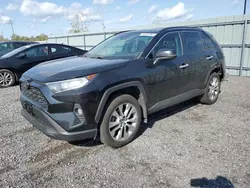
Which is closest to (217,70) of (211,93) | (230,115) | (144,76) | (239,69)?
(211,93)

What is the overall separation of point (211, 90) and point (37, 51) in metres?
6.15

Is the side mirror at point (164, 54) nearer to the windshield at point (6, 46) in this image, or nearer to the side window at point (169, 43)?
the side window at point (169, 43)

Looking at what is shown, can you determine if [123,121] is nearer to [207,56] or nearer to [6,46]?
[207,56]

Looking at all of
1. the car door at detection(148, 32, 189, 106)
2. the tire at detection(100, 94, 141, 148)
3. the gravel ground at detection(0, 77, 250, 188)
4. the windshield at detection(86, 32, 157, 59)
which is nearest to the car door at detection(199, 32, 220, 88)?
the car door at detection(148, 32, 189, 106)

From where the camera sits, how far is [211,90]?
16.0 feet

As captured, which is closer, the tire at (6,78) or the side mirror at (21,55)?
the tire at (6,78)

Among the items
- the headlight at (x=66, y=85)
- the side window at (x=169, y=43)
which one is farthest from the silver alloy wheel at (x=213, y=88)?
the headlight at (x=66, y=85)

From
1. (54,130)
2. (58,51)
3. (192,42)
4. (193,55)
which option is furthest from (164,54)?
(58,51)

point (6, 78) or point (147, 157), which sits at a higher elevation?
point (6, 78)

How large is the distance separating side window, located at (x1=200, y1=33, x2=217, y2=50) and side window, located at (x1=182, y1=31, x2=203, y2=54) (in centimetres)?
16

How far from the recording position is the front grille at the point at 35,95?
268cm

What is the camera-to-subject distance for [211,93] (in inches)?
193

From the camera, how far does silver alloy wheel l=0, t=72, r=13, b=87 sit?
7.20 metres

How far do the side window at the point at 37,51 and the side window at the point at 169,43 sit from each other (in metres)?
5.51
